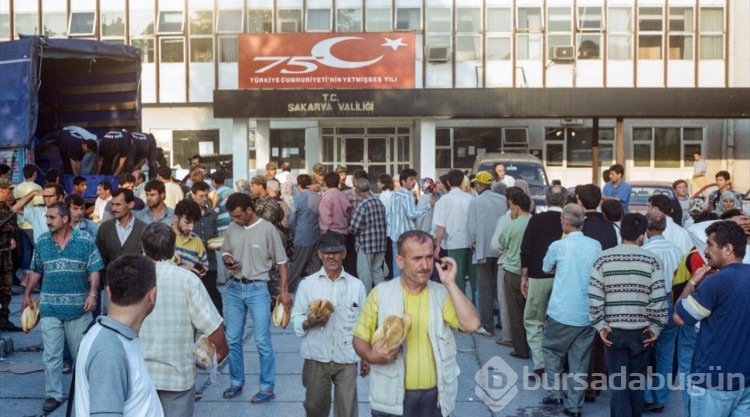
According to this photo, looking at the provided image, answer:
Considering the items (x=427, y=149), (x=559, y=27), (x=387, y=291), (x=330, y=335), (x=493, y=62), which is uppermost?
(x=559, y=27)

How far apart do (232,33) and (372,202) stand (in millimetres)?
22343

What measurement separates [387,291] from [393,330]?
0.32 m

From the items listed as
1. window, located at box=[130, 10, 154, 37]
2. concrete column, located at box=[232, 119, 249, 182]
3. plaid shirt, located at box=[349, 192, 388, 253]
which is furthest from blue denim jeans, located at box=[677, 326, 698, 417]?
window, located at box=[130, 10, 154, 37]

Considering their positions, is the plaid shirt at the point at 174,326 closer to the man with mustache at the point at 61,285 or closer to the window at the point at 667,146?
the man with mustache at the point at 61,285

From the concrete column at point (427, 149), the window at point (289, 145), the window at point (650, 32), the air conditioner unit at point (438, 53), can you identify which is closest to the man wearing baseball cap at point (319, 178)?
the concrete column at point (427, 149)

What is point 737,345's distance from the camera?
5582 mm

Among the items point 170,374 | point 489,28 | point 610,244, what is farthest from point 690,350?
point 489,28

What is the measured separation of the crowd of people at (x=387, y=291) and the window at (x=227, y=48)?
796 inches

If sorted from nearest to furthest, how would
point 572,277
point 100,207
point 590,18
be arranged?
1. point 572,277
2. point 100,207
3. point 590,18

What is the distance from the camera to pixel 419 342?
4.94m

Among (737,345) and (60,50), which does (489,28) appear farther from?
(737,345)

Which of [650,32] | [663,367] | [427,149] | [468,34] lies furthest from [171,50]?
[663,367]

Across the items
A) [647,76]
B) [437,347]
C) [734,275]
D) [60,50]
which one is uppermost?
[647,76]

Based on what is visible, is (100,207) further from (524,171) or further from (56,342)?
→ (524,171)
